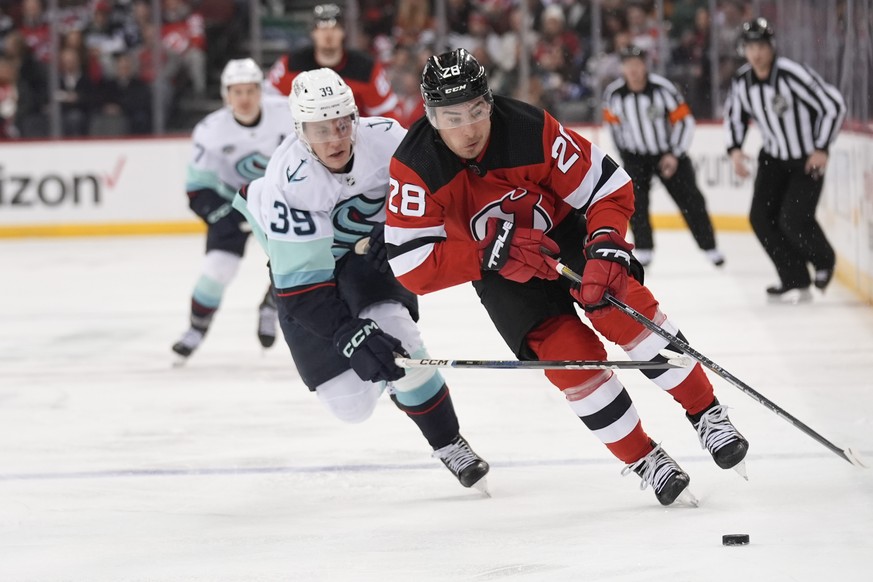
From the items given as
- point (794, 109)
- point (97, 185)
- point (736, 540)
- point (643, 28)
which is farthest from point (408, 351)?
point (97, 185)

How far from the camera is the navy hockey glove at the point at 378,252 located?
3154mm

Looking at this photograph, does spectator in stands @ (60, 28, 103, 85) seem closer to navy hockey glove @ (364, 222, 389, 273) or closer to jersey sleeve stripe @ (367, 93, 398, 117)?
jersey sleeve stripe @ (367, 93, 398, 117)

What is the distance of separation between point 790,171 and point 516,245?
142 inches

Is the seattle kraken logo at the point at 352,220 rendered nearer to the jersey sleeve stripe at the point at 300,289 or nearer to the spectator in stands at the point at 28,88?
the jersey sleeve stripe at the point at 300,289

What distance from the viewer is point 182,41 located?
386 inches

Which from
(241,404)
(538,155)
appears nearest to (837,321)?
(241,404)

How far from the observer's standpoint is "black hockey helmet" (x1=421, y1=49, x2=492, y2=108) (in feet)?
9.07

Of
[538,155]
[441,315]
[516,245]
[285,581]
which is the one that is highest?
[538,155]

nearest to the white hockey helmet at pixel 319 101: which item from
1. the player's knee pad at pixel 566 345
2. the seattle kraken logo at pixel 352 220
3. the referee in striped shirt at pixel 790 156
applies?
the seattle kraken logo at pixel 352 220

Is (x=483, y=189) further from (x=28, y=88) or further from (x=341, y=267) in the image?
(x=28, y=88)

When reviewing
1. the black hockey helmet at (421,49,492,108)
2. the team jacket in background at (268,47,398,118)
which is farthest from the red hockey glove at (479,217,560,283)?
the team jacket in background at (268,47,398,118)

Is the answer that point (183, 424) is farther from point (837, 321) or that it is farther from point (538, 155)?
point (837, 321)

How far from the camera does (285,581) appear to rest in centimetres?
258

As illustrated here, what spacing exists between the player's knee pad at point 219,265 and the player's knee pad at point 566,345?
2.48 meters
